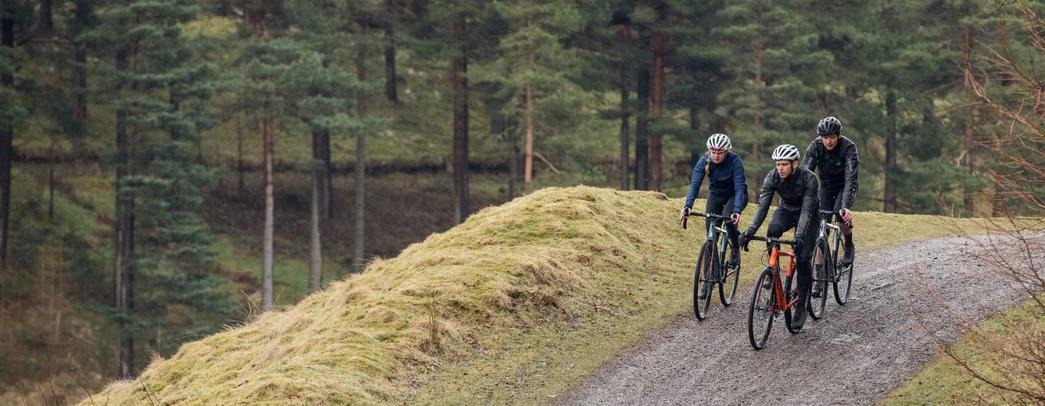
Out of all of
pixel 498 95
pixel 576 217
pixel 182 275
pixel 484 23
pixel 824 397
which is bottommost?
pixel 182 275

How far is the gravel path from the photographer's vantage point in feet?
38.8

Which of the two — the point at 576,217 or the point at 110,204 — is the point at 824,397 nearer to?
the point at 576,217

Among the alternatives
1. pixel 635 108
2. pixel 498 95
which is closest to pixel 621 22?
pixel 635 108

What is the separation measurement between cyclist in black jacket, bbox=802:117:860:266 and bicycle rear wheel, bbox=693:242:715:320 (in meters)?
1.63

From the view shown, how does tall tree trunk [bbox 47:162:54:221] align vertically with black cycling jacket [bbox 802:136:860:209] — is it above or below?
below

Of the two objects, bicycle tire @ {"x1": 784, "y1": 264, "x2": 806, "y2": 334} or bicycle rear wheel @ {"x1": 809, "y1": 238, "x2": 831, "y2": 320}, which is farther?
bicycle rear wheel @ {"x1": 809, "y1": 238, "x2": 831, "y2": 320}

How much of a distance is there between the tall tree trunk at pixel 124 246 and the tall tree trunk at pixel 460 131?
40.1 ft

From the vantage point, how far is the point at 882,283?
52.3ft

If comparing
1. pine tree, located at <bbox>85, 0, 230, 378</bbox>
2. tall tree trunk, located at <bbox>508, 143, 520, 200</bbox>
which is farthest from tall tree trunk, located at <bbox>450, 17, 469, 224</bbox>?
pine tree, located at <bbox>85, 0, 230, 378</bbox>

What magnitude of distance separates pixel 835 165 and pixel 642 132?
3149 centimetres

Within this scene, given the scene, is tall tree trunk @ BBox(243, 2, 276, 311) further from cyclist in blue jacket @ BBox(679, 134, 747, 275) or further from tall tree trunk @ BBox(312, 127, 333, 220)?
cyclist in blue jacket @ BBox(679, 134, 747, 275)

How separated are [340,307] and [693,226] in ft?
23.7

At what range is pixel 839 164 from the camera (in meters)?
14.2

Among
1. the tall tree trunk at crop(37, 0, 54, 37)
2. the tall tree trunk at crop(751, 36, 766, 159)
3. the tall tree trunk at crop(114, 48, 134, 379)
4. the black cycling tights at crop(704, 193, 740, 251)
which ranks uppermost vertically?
the tall tree trunk at crop(37, 0, 54, 37)
